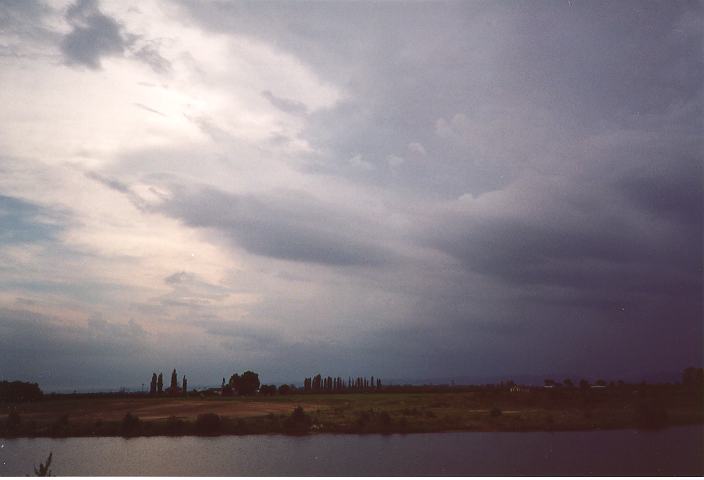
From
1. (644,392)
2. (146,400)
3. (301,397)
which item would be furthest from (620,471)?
(146,400)

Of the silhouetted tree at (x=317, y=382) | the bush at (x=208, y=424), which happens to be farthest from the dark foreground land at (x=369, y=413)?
the silhouetted tree at (x=317, y=382)

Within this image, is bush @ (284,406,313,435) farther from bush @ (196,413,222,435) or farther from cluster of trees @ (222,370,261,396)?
cluster of trees @ (222,370,261,396)

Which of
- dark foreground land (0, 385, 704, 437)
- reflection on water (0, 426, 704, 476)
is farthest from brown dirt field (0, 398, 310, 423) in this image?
reflection on water (0, 426, 704, 476)

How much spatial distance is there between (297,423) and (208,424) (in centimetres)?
634

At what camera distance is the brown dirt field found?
128 feet

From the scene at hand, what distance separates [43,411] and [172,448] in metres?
16.1

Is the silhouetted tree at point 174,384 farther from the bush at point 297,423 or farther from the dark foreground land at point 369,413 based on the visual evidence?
the bush at point 297,423

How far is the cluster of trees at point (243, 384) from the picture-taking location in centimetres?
4909

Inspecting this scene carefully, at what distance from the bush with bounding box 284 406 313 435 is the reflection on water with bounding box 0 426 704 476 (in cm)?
137

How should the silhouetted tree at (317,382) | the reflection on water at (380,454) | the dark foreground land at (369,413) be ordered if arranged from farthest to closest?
the silhouetted tree at (317,382)
the dark foreground land at (369,413)
the reflection on water at (380,454)

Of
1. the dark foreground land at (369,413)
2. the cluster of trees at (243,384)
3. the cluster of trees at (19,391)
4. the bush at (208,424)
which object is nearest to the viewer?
the bush at (208,424)

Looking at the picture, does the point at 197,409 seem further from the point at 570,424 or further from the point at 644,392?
the point at 644,392

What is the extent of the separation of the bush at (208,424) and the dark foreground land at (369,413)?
7 cm

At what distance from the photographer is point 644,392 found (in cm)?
4231
